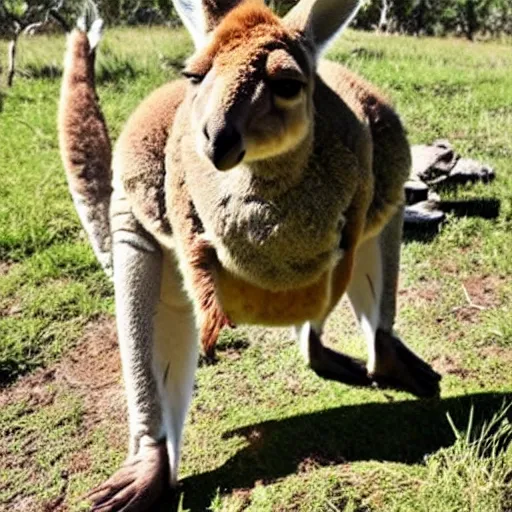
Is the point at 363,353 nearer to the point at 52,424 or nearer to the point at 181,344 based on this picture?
the point at 181,344

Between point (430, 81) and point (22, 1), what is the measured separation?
431 centimetres

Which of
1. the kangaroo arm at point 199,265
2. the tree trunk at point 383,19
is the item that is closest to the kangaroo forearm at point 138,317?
the kangaroo arm at point 199,265

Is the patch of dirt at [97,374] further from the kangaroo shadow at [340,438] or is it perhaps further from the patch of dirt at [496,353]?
the patch of dirt at [496,353]

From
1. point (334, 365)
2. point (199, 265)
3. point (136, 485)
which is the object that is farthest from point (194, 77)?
point (334, 365)

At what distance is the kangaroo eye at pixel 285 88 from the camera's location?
2066mm

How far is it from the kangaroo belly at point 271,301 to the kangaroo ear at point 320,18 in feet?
2.13

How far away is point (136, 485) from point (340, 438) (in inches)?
32.3

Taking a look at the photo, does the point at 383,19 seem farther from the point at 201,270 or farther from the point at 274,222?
the point at 274,222

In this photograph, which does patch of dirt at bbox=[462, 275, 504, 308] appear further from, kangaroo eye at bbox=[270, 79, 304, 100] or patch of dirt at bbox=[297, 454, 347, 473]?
kangaroo eye at bbox=[270, 79, 304, 100]

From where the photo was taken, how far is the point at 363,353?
4043 millimetres

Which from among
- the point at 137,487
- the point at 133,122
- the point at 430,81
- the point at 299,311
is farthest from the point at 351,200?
the point at 430,81

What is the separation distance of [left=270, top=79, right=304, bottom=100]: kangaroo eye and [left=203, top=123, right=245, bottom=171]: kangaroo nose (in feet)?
0.50

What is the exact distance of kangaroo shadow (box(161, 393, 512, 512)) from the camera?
10.6ft

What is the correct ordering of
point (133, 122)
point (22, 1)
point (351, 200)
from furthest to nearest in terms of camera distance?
point (22, 1) → point (133, 122) → point (351, 200)
